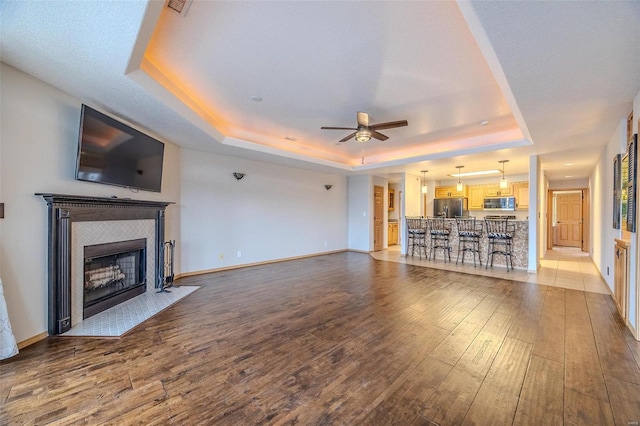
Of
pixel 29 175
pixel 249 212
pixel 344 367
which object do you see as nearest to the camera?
pixel 344 367

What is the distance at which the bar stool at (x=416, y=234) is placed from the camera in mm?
7062

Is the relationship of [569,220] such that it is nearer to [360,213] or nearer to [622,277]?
[360,213]

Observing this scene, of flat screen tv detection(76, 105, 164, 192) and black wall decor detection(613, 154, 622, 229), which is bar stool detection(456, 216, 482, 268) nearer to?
black wall decor detection(613, 154, 622, 229)

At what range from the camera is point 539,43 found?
6.05ft

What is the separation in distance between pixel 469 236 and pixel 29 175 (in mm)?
7470

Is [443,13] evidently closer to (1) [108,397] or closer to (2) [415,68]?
(2) [415,68]

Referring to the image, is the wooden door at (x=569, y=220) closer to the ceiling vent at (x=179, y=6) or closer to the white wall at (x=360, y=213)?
the white wall at (x=360, y=213)

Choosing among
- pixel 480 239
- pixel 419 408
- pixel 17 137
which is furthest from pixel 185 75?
pixel 480 239

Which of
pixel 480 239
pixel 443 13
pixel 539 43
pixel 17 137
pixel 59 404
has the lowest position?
pixel 59 404

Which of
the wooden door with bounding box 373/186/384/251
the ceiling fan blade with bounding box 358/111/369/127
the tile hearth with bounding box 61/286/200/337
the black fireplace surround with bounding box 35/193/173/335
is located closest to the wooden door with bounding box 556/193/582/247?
the wooden door with bounding box 373/186/384/251

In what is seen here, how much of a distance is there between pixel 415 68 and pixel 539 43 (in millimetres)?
1090

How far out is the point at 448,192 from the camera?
945cm

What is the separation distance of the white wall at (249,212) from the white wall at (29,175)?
2.20 metres

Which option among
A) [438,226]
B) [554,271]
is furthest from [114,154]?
[554,271]
